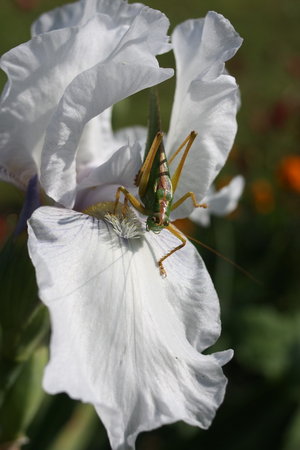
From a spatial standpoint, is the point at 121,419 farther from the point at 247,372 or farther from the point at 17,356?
the point at 247,372

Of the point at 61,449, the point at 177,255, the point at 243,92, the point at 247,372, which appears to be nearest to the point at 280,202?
the point at 247,372

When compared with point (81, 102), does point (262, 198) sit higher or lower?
lower

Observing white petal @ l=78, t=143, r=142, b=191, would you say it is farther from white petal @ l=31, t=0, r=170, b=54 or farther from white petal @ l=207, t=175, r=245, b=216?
white petal @ l=207, t=175, r=245, b=216

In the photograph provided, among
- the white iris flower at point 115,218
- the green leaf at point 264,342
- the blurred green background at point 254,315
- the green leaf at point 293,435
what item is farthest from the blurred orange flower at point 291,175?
the white iris flower at point 115,218

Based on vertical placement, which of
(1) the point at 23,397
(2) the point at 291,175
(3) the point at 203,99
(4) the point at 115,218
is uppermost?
(3) the point at 203,99

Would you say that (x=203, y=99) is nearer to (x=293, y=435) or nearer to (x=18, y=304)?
(x=18, y=304)

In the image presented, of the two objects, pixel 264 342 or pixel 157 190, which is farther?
pixel 264 342

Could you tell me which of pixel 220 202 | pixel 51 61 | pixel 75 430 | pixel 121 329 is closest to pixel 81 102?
pixel 51 61

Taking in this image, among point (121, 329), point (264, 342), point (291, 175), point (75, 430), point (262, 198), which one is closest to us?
point (121, 329)

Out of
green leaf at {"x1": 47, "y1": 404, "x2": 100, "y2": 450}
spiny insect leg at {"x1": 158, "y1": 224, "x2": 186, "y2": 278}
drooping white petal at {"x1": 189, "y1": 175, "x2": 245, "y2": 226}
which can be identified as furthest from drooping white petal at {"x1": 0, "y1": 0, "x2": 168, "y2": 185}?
green leaf at {"x1": 47, "y1": 404, "x2": 100, "y2": 450}
